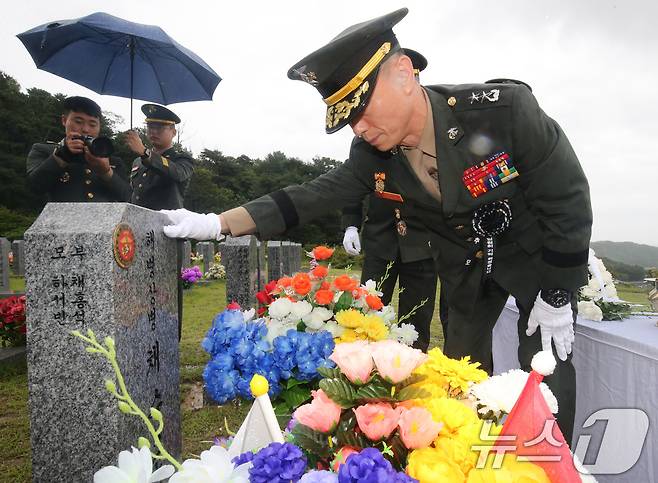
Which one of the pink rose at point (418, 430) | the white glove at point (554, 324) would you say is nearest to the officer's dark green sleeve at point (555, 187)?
the white glove at point (554, 324)

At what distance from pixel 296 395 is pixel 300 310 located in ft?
1.52

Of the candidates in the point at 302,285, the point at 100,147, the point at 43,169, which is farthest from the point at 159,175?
the point at 302,285

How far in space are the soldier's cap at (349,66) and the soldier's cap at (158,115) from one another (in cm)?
336

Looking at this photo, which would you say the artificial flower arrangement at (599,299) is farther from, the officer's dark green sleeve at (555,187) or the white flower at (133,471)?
the white flower at (133,471)

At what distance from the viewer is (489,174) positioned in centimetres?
220

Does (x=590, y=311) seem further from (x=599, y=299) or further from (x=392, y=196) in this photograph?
(x=392, y=196)

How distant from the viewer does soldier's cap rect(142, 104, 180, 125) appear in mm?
4836

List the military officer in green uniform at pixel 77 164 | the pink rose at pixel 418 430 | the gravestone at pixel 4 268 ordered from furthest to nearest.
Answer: the gravestone at pixel 4 268
the military officer in green uniform at pixel 77 164
the pink rose at pixel 418 430

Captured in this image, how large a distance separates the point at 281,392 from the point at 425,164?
1.35m

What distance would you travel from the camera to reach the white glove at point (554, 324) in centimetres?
216

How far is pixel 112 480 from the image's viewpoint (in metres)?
0.65

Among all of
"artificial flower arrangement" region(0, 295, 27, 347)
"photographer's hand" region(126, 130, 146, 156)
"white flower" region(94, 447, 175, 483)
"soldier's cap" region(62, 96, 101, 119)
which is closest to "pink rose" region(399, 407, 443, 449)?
"white flower" region(94, 447, 175, 483)

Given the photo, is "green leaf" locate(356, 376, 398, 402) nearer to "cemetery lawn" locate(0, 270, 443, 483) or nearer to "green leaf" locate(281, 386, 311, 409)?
"green leaf" locate(281, 386, 311, 409)

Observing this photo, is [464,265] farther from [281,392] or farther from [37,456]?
[37,456]
